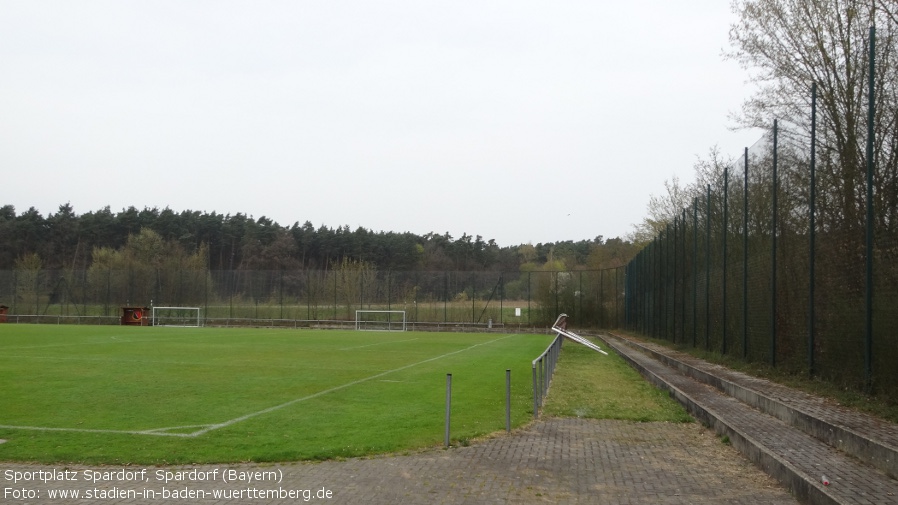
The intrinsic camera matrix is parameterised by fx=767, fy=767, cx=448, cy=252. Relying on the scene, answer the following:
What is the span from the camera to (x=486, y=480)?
6.92 meters

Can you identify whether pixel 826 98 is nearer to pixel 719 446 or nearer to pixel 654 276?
pixel 719 446

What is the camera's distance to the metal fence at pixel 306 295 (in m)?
52.6

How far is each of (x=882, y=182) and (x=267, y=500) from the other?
28.4ft

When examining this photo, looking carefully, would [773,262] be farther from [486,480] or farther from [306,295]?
[306,295]

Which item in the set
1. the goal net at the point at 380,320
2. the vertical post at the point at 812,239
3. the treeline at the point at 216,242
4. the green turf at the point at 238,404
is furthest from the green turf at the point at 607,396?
the treeline at the point at 216,242

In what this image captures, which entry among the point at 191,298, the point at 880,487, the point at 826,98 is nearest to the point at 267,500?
the point at 880,487

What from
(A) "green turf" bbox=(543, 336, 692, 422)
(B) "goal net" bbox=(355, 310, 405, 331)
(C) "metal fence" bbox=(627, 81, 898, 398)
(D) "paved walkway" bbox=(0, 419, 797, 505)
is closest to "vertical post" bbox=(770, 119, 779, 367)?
(C) "metal fence" bbox=(627, 81, 898, 398)

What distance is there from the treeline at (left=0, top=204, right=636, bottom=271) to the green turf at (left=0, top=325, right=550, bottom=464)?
186 ft

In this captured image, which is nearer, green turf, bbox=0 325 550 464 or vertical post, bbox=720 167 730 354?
green turf, bbox=0 325 550 464

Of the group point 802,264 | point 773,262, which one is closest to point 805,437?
point 802,264

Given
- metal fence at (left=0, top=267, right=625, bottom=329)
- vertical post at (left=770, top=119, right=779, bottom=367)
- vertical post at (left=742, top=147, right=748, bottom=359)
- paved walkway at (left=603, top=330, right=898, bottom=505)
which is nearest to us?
paved walkway at (left=603, top=330, right=898, bottom=505)

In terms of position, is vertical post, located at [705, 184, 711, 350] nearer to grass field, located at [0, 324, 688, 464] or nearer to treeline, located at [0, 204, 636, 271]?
grass field, located at [0, 324, 688, 464]

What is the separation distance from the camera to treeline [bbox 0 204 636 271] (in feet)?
265

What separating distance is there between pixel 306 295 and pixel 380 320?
680 centimetres
